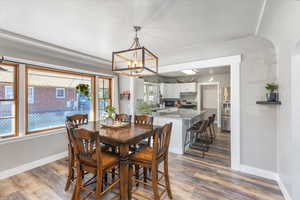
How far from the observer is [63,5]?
1.72 metres

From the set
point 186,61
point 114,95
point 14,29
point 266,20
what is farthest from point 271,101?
point 14,29

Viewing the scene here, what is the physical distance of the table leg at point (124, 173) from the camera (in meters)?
1.85

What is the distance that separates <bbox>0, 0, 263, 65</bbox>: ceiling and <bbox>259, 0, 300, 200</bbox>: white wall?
0.24 metres

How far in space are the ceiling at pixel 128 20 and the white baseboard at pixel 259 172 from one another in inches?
96.7

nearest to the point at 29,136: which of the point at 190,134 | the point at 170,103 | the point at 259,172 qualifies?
the point at 190,134

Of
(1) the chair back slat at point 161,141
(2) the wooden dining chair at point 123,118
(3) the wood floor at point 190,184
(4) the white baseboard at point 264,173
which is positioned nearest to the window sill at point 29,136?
(3) the wood floor at point 190,184

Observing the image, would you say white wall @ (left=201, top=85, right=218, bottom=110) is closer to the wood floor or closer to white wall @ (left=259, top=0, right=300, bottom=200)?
the wood floor

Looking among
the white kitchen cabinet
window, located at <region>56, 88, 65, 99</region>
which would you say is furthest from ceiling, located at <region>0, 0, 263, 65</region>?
the white kitchen cabinet

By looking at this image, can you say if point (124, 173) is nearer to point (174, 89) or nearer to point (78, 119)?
point (78, 119)

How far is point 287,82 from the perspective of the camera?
1859mm

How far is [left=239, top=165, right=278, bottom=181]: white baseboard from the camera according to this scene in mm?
2424

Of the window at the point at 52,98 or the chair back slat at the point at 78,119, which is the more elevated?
the window at the point at 52,98

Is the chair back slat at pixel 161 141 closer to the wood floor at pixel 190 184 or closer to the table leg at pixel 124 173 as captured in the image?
the table leg at pixel 124 173

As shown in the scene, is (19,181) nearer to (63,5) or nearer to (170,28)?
(63,5)
